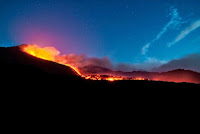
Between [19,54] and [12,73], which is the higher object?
[19,54]

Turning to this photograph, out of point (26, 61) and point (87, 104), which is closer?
point (87, 104)

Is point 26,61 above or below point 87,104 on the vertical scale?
above

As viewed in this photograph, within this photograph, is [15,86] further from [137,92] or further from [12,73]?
[137,92]

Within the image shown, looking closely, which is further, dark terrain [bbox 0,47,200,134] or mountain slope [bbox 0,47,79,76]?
mountain slope [bbox 0,47,79,76]

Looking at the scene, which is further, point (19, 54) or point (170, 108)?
point (19, 54)

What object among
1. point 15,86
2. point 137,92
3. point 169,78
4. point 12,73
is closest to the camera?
point 15,86

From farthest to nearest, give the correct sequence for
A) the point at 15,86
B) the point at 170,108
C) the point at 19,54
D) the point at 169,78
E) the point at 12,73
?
the point at 169,78 < the point at 19,54 < the point at 12,73 < the point at 15,86 < the point at 170,108

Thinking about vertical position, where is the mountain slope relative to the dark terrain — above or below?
above

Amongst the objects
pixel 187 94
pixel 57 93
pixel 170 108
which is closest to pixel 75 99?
pixel 57 93

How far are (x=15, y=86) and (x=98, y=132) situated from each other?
632 centimetres

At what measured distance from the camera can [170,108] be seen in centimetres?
982

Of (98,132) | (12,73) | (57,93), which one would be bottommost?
(98,132)

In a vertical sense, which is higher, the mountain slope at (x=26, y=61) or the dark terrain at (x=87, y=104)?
the mountain slope at (x=26, y=61)

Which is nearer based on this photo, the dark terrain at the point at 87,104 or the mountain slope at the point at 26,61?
the dark terrain at the point at 87,104
